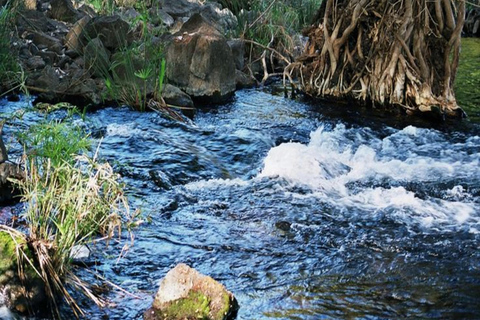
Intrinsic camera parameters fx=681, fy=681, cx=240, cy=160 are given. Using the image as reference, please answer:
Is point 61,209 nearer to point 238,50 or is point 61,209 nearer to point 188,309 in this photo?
point 188,309

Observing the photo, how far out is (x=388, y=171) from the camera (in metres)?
5.78

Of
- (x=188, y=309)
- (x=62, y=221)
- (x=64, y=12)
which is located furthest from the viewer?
(x=64, y=12)

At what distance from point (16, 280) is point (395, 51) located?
5.58 meters

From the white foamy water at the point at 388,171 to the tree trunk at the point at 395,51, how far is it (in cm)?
88

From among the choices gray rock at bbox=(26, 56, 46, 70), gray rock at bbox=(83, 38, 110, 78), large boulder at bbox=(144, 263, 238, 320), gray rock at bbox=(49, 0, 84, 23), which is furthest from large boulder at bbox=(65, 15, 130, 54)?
large boulder at bbox=(144, 263, 238, 320)

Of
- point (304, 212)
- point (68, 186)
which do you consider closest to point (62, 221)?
point (68, 186)

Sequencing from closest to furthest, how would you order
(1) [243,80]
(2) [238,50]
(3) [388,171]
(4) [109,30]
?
(3) [388,171]
(4) [109,30]
(1) [243,80]
(2) [238,50]

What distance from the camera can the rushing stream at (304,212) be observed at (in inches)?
142

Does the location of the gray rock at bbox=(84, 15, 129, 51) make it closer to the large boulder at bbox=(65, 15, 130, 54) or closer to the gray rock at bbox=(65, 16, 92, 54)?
the large boulder at bbox=(65, 15, 130, 54)

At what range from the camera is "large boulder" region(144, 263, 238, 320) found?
10.5 ft

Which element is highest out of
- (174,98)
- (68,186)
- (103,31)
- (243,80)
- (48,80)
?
(68,186)

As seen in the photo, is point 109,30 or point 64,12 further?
point 64,12

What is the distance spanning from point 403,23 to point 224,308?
5230 millimetres

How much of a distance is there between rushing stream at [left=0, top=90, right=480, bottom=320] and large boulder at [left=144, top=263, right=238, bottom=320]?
19 centimetres
